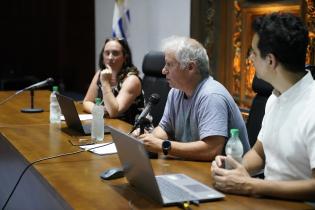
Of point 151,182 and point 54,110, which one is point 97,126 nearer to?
point 54,110

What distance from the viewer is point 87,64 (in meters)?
7.32

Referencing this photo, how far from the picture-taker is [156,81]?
11.7 feet

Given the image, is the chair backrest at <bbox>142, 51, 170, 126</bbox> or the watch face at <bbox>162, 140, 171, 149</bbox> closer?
the watch face at <bbox>162, 140, 171, 149</bbox>

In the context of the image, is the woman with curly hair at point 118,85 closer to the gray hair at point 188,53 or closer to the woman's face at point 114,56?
the woman's face at point 114,56

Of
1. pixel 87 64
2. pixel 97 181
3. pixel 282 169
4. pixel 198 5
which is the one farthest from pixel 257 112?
pixel 87 64

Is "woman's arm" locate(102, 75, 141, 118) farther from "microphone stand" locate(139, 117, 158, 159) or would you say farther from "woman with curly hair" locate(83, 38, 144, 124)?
"microphone stand" locate(139, 117, 158, 159)

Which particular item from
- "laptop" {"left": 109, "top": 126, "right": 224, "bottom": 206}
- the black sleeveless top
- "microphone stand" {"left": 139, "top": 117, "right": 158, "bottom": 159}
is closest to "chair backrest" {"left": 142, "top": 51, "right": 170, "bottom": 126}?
the black sleeveless top

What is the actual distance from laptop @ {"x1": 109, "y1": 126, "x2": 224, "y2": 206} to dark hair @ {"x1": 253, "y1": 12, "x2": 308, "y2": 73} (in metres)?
0.47

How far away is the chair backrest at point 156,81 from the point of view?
3463 millimetres

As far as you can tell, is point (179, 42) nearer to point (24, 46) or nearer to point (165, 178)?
point (165, 178)

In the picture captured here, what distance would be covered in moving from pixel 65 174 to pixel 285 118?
795 millimetres

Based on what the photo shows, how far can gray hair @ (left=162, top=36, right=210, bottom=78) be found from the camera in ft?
7.06

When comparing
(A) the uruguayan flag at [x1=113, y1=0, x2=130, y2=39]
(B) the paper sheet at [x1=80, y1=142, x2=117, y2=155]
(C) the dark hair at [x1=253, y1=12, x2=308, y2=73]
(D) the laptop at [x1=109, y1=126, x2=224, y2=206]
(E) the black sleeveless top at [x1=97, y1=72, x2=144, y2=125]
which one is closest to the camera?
(D) the laptop at [x1=109, y1=126, x2=224, y2=206]

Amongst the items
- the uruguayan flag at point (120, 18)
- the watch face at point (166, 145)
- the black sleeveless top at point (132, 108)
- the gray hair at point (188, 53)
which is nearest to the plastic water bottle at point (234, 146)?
the watch face at point (166, 145)
